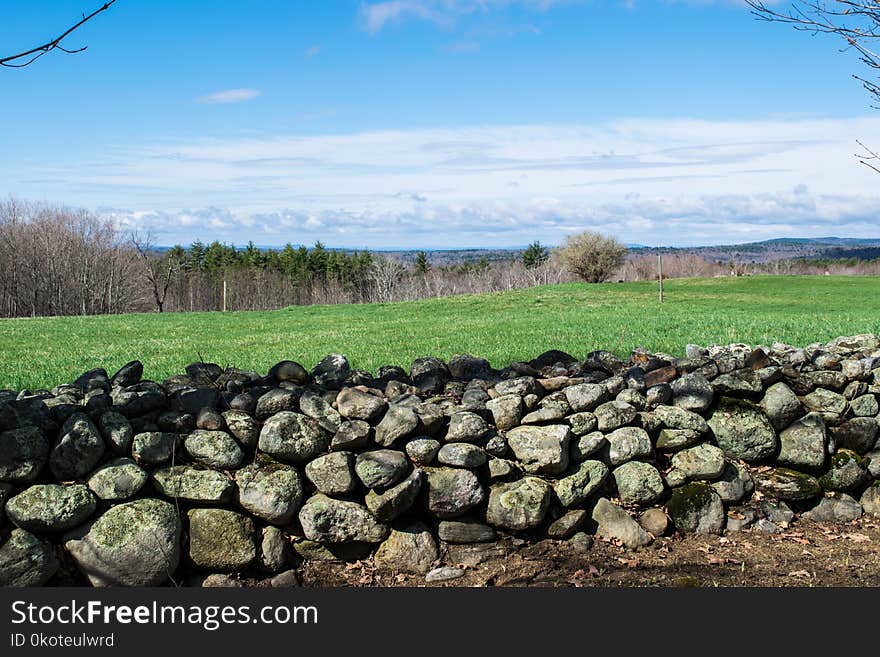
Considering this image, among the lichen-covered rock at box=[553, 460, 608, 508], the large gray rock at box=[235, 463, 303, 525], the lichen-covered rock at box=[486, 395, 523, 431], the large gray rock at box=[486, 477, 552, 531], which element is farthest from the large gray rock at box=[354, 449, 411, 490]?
Result: the lichen-covered rock at box=[553, 460, 608, 508]

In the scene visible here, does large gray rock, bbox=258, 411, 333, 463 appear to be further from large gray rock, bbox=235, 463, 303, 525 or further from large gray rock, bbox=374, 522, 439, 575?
large gray rock, bbox=374, 522, 439, 575

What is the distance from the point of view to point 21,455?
4.59m

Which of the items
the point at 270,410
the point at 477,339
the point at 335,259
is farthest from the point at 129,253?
the point at 270,410

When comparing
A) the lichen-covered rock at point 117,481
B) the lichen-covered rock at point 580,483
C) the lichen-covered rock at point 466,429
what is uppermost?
the lichen-covered rock at point 466,429

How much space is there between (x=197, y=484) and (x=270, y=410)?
76 cm

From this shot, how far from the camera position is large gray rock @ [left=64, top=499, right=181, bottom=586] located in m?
4.55

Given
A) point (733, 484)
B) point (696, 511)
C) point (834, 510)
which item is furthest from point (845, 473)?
point (696, 511)

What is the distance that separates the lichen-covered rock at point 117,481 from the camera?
15.3 feet

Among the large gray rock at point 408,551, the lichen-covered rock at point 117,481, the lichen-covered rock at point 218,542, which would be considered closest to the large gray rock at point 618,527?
the large gray rock at point 408,551

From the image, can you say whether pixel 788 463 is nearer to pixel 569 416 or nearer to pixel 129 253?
pixel 569 416

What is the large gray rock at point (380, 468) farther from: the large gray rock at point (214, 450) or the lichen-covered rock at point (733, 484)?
the lichen-covered rock at point (733, 484)

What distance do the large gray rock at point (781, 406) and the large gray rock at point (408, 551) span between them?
319 centimetres

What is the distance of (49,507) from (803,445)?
18.9 feet

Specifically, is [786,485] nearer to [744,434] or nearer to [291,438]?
[744,434]
